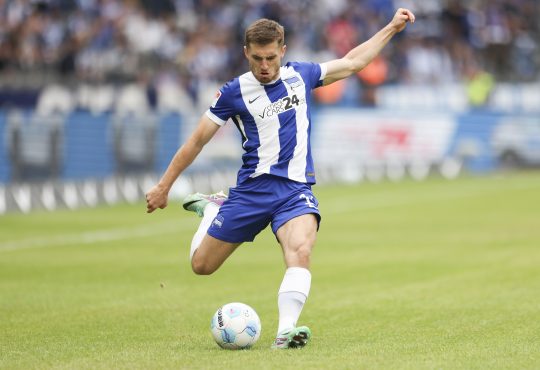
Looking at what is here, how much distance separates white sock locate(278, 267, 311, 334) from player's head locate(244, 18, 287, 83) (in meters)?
1.50

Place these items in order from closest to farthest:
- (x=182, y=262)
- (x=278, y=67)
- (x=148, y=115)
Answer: (x=278, y=67) → (x=182, y=262) → (x=148, y=115)

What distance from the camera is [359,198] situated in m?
26.8

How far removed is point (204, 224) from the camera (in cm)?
977

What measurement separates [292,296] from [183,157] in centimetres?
140

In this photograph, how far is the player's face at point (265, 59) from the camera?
8.78m

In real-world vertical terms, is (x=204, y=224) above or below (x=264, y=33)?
below

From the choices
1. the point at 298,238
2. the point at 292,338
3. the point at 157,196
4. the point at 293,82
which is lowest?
the point at 292,338

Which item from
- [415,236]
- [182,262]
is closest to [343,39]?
[415,236]

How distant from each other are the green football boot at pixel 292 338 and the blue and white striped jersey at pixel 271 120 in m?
1.30

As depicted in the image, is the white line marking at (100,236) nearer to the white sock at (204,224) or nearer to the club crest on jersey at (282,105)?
the white sock at (204,224)

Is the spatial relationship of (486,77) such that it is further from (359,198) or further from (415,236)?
(415,236)

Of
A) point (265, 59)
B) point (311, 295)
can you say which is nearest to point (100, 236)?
point (311, 295)

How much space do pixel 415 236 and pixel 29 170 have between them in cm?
1043

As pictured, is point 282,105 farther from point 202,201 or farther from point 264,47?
point 202,201
